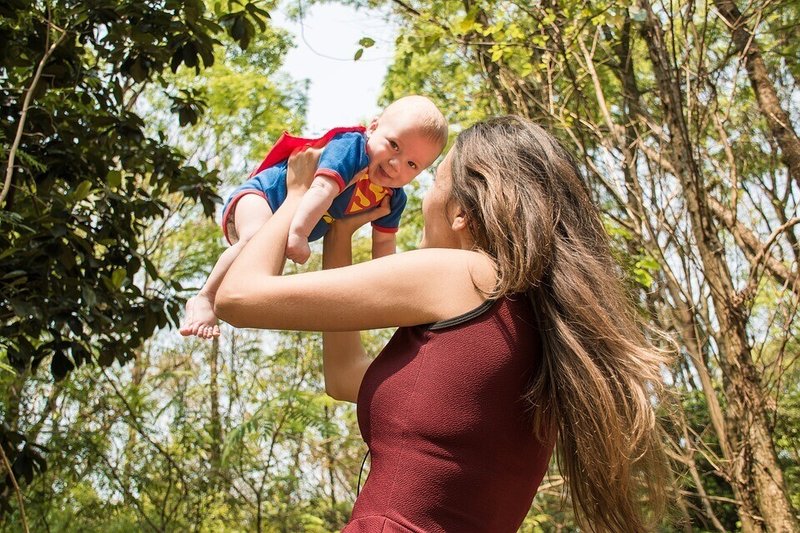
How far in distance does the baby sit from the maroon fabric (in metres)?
0.52

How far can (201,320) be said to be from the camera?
6.18 feet

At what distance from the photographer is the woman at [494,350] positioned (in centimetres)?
130

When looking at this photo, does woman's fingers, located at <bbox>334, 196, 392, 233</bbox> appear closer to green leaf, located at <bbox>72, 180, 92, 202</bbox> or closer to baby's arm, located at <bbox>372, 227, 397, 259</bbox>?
baby's arm, located at <bbox>372, 227, 397, 259</bbox>

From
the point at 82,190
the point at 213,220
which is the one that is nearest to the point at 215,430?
the point at 213,220

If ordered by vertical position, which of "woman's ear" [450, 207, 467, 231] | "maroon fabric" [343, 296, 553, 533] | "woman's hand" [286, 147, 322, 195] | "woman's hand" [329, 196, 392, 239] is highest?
"woman's hand" [286, 147, 322, 195]

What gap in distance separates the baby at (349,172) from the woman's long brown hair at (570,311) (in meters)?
0.38

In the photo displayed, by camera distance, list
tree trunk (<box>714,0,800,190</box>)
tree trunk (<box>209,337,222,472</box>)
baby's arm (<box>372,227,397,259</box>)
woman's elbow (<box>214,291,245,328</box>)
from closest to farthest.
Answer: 1. woman's elbow (<box>214,291,245,328</box>)
2. baby's arm (<box>372,227,397,259</box>)
3. tree trunk (<box>714,0,800,190</box>)
4. tree trunk (<box>209,337,222,472</box>)

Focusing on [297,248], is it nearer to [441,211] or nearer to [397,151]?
[441,211]

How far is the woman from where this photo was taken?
130cm

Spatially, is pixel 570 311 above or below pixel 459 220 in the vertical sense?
below

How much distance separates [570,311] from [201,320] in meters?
0.86

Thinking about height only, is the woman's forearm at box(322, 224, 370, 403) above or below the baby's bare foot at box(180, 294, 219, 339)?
below

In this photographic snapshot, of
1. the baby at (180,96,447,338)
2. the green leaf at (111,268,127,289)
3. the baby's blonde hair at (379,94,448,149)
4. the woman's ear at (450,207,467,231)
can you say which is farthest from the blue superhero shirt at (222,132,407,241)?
the green leaf at (111,268,127,289)

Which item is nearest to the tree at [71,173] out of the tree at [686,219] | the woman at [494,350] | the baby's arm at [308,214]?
the tree at [686,219]
